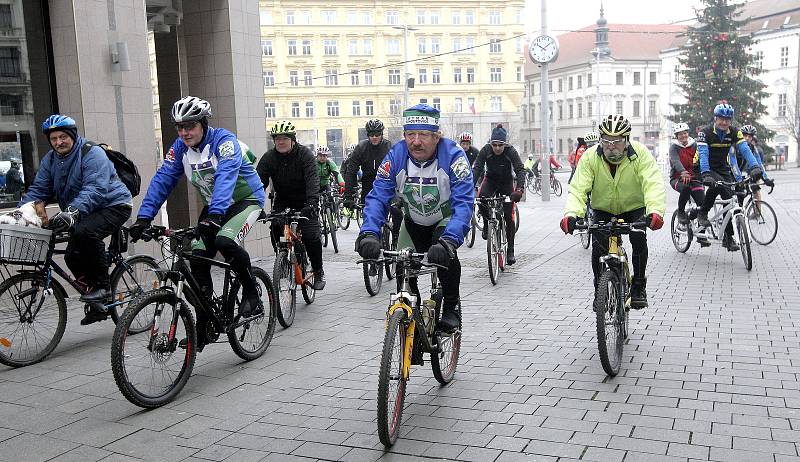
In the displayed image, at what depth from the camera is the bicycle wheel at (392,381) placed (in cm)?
404

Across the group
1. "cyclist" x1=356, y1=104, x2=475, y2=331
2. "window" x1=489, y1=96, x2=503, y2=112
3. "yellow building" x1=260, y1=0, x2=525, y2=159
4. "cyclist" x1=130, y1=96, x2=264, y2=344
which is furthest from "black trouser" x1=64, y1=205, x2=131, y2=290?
"window" x1=489, y1=96, x2=503, y2=112

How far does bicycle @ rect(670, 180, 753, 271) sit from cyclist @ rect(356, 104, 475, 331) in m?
6.41

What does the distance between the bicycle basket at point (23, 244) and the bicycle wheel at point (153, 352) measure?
1.74 m

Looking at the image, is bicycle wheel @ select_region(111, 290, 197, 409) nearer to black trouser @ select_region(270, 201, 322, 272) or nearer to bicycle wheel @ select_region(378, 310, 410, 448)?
bicycle wheel @ select_region(378, 310, 410, 448)

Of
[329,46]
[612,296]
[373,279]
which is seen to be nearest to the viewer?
[612,296]

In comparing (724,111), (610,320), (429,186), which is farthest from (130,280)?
(724,111)

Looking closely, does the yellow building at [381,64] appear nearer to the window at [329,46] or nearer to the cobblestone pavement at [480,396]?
the window at [329,46]

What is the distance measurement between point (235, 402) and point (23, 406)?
1505 millimetres

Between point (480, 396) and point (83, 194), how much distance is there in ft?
12.5

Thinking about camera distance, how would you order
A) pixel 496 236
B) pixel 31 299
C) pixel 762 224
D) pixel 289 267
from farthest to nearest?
pixel 762 224, pixel 496 236, pixel 289 267, pixel 31 299

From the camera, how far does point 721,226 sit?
1100cm

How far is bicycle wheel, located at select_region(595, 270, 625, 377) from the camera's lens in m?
5.27

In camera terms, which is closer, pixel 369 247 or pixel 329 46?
pixel 369 247

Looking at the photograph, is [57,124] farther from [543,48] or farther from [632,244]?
[543,48]
